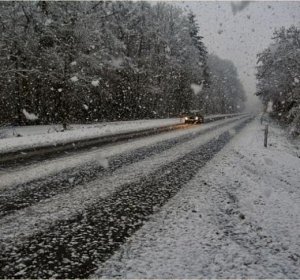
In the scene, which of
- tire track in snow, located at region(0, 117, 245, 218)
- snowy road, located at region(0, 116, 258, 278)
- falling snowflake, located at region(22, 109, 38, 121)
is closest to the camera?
snowy road, located at region(0, 116, 258, 278)

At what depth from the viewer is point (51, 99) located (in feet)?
128

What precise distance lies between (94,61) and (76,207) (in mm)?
27853

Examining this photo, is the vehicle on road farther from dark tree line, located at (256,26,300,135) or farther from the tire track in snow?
the tire track in snow

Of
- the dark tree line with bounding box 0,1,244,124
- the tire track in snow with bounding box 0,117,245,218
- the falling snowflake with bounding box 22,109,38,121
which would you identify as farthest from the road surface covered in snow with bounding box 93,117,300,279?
the falling snowflake with bounding box 22,109,38,121

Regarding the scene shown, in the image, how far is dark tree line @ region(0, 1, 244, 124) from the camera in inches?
1193

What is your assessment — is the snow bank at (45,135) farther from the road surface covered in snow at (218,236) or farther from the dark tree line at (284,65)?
the dark tree line at (284,65)

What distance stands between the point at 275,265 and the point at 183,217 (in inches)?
76.5

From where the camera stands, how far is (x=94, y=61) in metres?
32.9

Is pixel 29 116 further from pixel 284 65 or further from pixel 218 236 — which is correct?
pixel 218 236

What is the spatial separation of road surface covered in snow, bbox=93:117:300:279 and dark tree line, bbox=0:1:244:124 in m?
21.7

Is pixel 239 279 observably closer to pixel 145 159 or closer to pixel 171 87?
pixel 145 159

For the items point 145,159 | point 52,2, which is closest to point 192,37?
point 52,2

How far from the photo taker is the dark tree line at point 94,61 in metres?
30.3

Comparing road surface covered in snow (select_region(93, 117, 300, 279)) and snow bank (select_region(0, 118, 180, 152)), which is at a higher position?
snow bank (select_region(0, 118, 180, 152))
